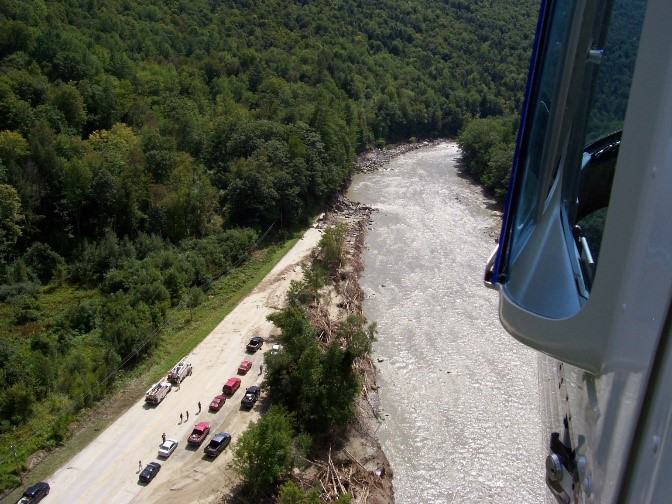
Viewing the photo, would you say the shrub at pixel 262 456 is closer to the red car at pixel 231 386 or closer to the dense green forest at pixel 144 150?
the red car at pixel 231 386

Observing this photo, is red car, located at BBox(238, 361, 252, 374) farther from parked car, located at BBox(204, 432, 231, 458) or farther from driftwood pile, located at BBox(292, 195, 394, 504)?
parked car, located at BBox(204, 432, 231, 458)

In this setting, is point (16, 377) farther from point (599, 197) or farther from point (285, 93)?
point (285, 93)

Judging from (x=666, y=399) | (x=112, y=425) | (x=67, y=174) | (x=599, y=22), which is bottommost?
(x=112, y=425)

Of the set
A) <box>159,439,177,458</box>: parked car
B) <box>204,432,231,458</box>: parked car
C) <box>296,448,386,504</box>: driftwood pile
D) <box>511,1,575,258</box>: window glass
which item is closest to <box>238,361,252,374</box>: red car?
<box>204,432,231,458</box>: parked car

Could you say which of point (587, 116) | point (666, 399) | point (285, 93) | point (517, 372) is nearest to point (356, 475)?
point (517, 372)

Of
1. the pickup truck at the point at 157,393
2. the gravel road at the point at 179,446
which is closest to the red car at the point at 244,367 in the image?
the gravel road at the point at 179,446

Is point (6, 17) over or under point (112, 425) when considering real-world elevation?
over
